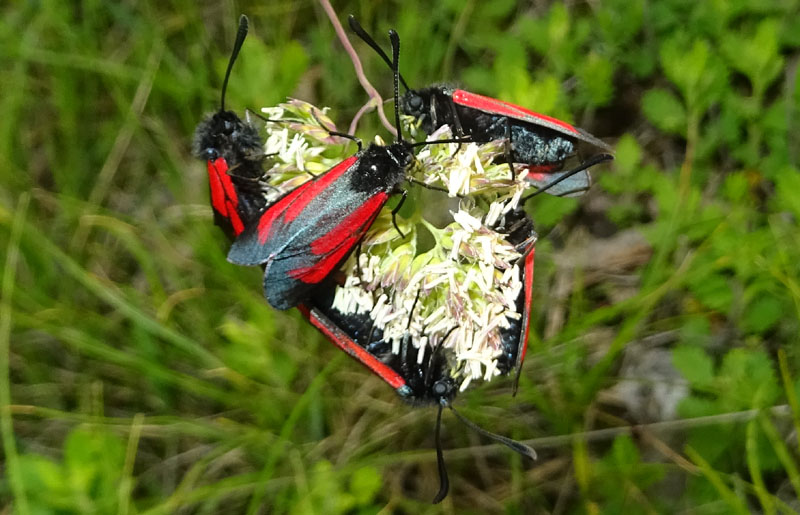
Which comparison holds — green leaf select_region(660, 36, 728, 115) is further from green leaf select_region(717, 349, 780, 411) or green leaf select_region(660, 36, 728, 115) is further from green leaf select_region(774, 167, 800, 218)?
green leaf select_region(717, 349, 780, 411)

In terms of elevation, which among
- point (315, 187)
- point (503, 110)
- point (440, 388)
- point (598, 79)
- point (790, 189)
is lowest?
point (440, 388)

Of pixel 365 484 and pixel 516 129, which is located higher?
pixel 516 129

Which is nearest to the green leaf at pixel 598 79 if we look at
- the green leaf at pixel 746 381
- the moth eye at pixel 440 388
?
the green leaf at pixel 746 381

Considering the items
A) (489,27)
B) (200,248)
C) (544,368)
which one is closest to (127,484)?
(200,248)

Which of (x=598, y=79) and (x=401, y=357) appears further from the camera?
(x=598, y=79)

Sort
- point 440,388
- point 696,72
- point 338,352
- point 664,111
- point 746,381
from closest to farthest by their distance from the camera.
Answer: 1. point 440,388
2. point 746,381
3. point 696,72
4. point 664,111
5. point 338,352

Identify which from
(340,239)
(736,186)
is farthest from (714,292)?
(340,239)

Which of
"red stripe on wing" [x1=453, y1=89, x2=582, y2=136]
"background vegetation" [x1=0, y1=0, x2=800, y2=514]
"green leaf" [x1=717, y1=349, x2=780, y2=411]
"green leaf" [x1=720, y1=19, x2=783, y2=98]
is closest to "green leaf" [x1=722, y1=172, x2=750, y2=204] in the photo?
"background vegetation" [x1=0, y1=0, x2=800, y2=514]

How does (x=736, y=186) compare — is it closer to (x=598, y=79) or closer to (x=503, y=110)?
(x=598, y=79)

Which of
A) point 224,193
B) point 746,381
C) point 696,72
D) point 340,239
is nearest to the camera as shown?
point 340,239
